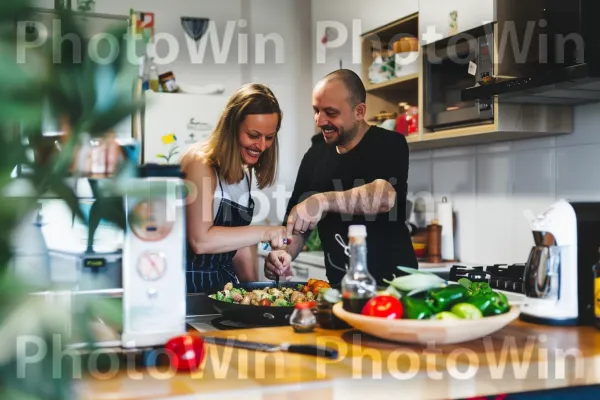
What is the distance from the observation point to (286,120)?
4820 mm

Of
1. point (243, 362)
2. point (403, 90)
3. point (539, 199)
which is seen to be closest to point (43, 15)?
point (243, 362)

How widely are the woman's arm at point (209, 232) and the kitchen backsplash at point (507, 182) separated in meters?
1.32

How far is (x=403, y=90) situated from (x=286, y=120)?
1.40 m

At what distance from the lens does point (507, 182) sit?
3012 millimetres

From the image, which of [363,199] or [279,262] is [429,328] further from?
[363,199]

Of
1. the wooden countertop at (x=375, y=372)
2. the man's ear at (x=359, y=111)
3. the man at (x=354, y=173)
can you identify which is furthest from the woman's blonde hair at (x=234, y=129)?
the wooden countertop at (x=375, y=372)

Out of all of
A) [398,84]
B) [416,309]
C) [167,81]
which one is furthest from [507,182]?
[167,81]

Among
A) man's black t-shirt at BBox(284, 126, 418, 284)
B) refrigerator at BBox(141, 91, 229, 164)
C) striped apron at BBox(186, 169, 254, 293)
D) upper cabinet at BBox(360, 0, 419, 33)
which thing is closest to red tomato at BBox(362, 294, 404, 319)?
striped apron at BBox(186, 169, 254, 293)

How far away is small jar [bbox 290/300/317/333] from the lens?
4.45ft

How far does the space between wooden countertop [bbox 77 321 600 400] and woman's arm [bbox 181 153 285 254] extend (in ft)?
2.27

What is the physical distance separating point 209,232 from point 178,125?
2.11m

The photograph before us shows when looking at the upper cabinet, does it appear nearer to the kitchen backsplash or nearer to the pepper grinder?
the kitchen backsplash

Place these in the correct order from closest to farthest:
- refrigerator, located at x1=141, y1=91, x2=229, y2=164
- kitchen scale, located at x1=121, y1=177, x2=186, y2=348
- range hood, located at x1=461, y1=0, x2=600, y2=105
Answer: kitchen scale, located at x1=121, y1=177, x2=186, y2=348
range hood, located at x1=461, y1=0, x2=600, y2=105
refrigerator, located at x1=141, y1=91, x2=229, y2=164

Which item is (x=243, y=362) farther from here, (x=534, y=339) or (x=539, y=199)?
(x=539, y=199)
